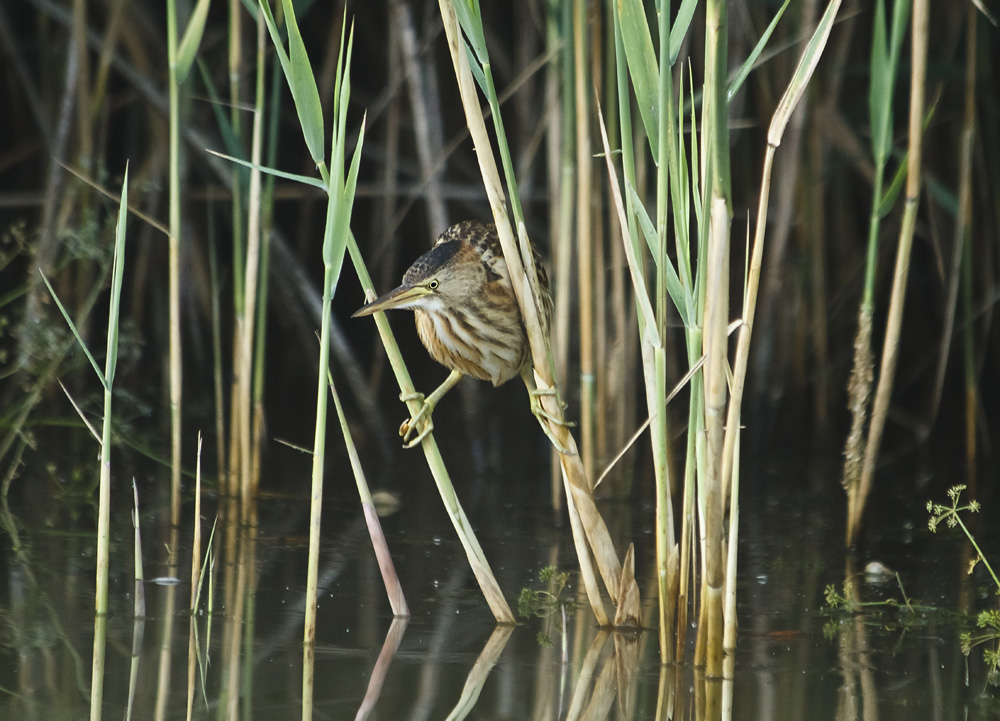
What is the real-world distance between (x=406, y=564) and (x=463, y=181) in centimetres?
238

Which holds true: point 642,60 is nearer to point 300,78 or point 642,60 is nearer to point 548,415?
point 300,78

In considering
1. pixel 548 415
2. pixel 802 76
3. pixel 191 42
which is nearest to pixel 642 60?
pixel 802 76

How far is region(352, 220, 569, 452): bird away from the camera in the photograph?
7.00ft

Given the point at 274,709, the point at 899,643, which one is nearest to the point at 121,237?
the point at 274,709

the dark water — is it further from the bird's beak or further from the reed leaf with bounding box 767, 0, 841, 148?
the reed leaf with bounding box 767, 0, 841, 148

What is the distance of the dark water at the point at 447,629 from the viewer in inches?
69.1

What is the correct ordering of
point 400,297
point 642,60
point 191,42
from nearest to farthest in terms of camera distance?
point 642,60 → point 400,297 → point 191,42

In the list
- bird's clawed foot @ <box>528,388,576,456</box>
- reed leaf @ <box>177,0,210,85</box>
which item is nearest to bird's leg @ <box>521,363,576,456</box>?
bird's clawed foot @ <box>528,388,576,456</box>

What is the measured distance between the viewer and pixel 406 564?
2451 millimetres

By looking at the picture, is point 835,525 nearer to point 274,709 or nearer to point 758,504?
point 758,504

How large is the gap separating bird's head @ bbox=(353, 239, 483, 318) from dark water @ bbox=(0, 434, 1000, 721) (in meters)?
0.55

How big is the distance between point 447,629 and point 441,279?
611 mm

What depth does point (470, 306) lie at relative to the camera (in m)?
2.16

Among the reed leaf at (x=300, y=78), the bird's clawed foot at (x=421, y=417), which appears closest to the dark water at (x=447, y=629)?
the bird's clawed foot at (x=421, y=417)
